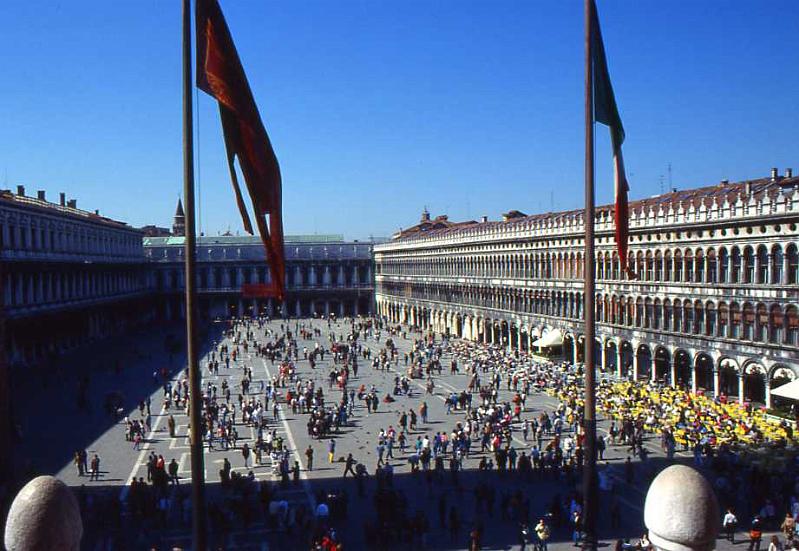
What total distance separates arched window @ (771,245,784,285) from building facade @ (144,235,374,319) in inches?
3076

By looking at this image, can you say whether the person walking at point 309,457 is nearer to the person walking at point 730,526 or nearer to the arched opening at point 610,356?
the person walking at point 730,526

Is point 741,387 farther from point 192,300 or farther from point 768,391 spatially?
point 192,300

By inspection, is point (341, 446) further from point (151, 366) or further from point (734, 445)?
point (151, 366)

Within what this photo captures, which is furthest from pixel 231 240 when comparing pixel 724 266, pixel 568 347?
pixel 724 266

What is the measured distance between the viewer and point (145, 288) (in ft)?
306

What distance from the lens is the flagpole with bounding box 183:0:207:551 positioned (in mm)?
6895

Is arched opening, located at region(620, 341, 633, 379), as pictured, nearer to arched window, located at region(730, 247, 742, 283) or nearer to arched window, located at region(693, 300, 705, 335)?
arched window, located at region(693, 300, 705, 335)

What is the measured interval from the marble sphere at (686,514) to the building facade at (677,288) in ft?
106

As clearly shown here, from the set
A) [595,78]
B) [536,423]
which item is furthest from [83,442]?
[595,78]

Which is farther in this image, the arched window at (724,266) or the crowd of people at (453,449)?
the arched window at (724,266)

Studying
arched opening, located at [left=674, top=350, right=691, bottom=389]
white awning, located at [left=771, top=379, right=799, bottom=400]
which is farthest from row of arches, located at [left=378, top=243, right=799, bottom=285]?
white awning, located at [left=771, top=379, right=799, bottom=400]

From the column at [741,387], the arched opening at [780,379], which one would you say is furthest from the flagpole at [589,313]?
the column at [741,387]

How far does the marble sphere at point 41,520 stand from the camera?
3.17 metres

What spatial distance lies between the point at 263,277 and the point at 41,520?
105686mm
